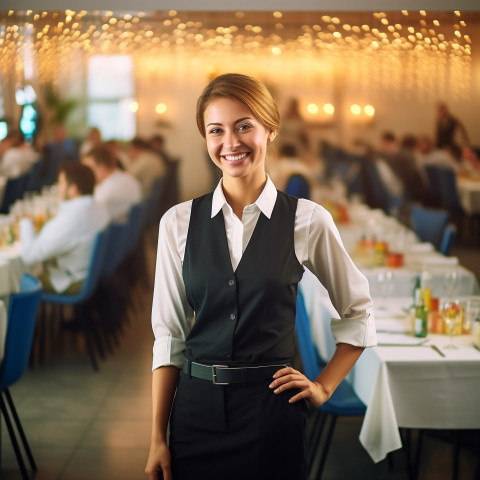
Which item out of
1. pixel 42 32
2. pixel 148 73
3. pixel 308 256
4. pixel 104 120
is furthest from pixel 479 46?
pixel 308 256

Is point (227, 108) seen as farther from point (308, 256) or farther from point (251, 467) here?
point (251, 467)

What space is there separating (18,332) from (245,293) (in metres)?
1.65

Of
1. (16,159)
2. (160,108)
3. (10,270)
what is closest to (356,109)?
(160,108)

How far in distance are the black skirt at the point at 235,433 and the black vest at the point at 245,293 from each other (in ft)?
0.24

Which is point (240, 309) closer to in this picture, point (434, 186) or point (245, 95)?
point (245, 95)

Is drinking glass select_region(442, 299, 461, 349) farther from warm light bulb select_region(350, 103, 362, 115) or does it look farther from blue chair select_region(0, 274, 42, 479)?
warm light bulb select_region(350, 103, 362, 115)

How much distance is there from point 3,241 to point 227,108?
145 inches

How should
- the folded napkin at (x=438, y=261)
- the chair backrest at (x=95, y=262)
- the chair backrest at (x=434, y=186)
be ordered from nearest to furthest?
the folded napkin at (x=438, y=261) → the chair backrest at (x=95, y=262) → the chair backrest at (x=434, y=186)

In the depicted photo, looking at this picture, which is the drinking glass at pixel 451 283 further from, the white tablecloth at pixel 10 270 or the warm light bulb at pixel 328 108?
the warm light bulb at pixel 328 108

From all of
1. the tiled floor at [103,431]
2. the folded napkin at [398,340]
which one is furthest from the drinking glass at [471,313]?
the tiled floor at [103,431]

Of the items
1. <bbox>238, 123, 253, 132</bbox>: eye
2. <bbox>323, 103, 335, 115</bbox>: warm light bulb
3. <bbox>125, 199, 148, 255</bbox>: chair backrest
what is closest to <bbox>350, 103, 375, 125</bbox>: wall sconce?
<bbox>323, 103, 335, 115</bbox>: warm light bulb

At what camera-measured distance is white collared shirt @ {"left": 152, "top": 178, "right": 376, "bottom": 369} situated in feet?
5.76

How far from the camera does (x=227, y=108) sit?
1707 mm

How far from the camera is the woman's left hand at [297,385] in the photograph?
1.70m
